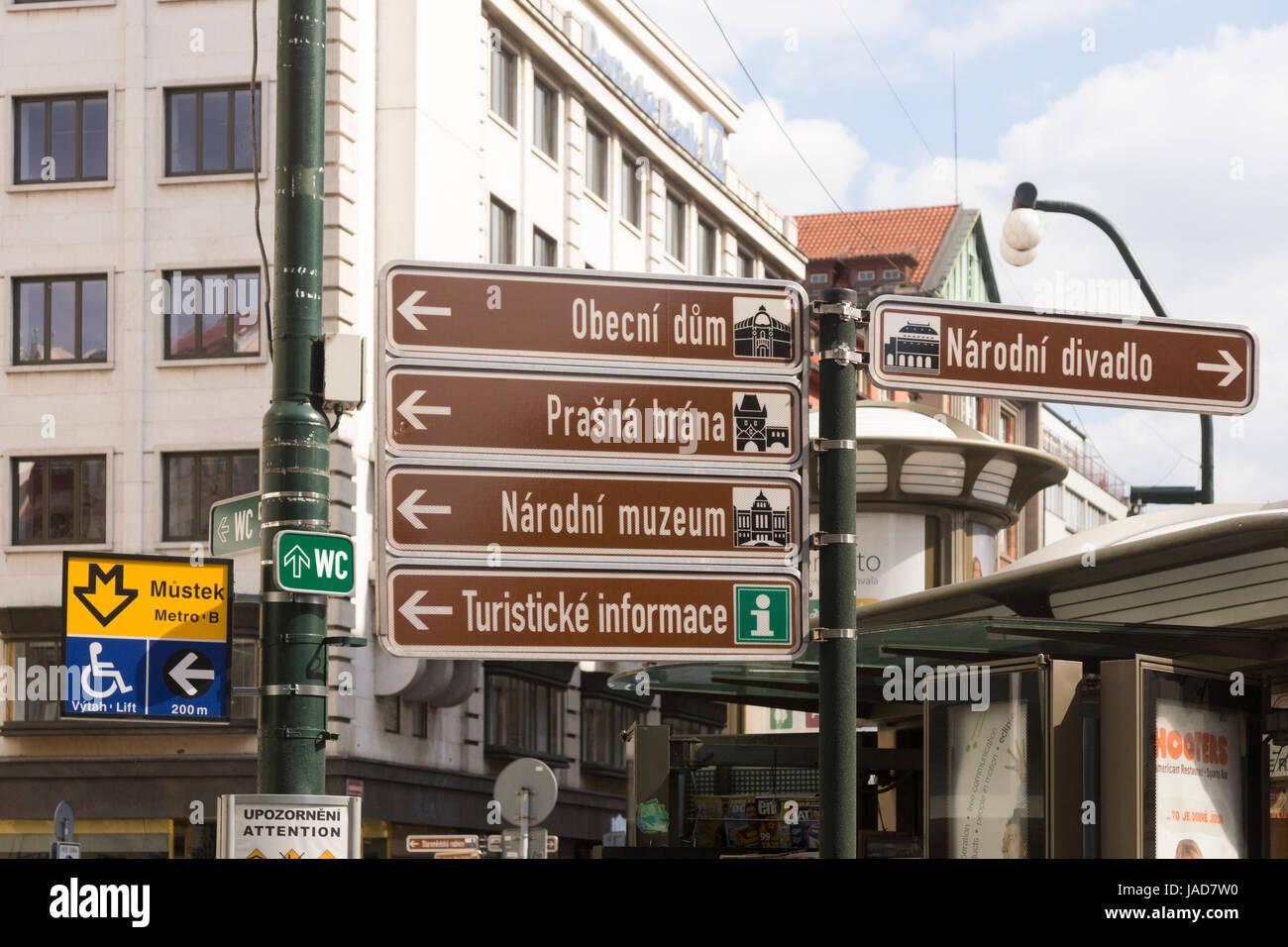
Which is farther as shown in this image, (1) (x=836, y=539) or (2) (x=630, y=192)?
(2) (x=630, y=192)

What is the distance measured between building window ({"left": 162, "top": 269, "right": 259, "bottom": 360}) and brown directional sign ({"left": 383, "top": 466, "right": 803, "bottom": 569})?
2886 cm

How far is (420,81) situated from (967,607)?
2483 cm

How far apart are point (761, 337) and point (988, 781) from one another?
3.52m

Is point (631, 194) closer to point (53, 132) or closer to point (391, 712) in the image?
point (53, 132)

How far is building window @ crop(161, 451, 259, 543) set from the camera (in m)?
34.2

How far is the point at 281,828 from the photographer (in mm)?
6566

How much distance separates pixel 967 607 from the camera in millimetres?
14094

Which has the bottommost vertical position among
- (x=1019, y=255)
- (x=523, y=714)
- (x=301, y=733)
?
(x=523, y=714)

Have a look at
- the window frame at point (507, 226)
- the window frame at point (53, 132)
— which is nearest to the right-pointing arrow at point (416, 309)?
the window frame at point (53, 132)

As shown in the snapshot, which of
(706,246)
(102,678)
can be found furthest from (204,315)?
(102,678)

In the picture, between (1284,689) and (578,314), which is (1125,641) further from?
(578,314)
